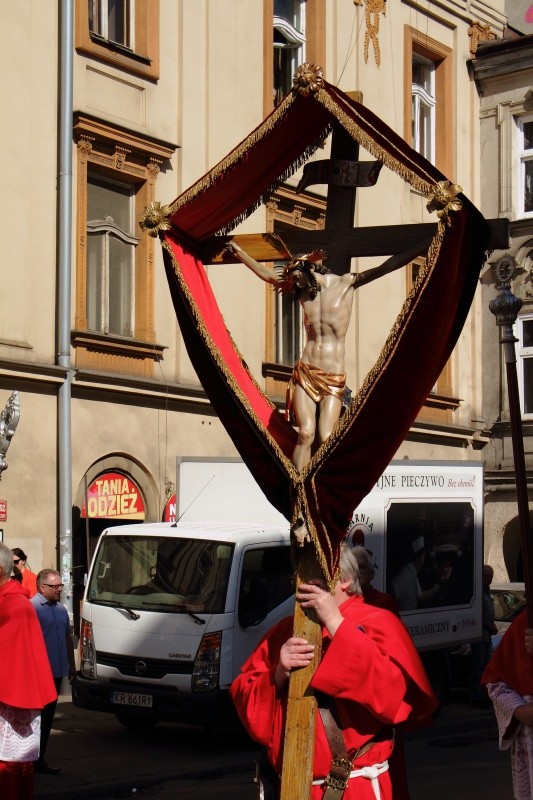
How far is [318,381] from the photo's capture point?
588 cm

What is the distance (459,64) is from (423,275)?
24408 mm

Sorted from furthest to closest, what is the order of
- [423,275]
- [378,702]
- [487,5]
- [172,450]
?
[487,5]
[172,450]
[423,275]
[378,702]

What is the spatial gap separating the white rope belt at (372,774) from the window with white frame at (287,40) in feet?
63.2

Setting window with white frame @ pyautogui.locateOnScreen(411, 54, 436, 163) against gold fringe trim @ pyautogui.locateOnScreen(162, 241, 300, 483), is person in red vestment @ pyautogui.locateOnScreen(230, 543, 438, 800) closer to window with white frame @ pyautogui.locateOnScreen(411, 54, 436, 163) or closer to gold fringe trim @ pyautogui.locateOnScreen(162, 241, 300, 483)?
gold fringe trim @ pyautogui.locateOnScreen(162, 241, 300, 483)

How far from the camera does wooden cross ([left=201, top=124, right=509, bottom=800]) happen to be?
5.28m

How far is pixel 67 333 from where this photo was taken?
18.9m

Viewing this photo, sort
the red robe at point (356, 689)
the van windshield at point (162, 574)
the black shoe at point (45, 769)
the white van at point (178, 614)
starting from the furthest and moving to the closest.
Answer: the van windshield at point (162, 574), the white van at point (178, 614), the black shoe at point (45, 769), the red robe at point (356, 689)

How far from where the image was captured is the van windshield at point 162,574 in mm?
13492

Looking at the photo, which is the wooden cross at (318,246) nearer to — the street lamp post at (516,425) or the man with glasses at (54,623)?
the street lamp post at (516,425)

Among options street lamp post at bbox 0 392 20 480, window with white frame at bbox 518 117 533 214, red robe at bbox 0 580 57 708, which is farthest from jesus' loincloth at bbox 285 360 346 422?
window with white frame at bbox 518 117 533 214

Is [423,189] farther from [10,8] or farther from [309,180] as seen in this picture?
[10,8]

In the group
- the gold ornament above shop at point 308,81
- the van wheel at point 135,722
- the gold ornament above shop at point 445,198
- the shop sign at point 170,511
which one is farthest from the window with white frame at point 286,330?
the gold ornament above shop at point 445,198

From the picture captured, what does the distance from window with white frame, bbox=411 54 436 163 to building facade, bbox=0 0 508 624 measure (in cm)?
236

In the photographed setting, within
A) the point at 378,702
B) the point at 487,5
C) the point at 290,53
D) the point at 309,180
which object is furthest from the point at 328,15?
the point at 378,702
